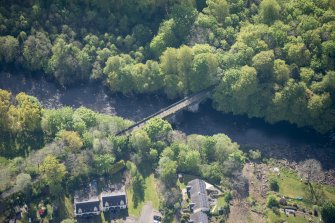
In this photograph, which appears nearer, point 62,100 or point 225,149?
point 225,149

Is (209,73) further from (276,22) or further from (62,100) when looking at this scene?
(62,100)

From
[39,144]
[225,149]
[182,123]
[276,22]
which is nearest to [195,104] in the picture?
[182,123]

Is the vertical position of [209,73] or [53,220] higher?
[209,73]

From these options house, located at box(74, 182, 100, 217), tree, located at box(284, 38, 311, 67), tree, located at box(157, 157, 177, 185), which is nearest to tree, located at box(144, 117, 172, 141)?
tree, located at box(157, 157, 177, 185)

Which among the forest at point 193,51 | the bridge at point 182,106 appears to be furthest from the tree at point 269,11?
the bridge at point 182,106

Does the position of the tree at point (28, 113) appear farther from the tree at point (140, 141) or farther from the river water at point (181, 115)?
the tree at point (140, 141)
